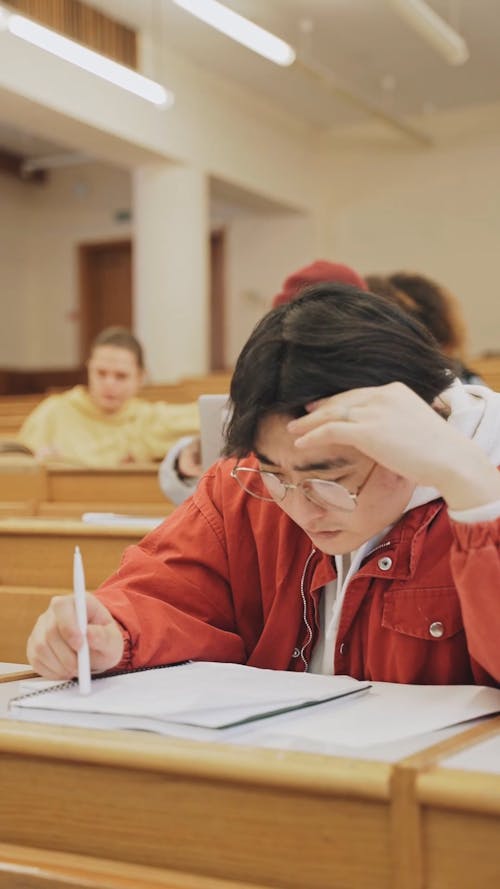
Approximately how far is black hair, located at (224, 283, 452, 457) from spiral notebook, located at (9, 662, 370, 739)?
262 millimetres

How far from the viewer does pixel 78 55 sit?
6.90 m

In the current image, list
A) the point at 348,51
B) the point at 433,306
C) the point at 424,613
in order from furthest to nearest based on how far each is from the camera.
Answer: the point at 348,51 → the point at 433,306 → the point at 424,613

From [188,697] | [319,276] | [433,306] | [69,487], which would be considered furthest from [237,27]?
[188,697]

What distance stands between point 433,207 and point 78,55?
5.35 metres

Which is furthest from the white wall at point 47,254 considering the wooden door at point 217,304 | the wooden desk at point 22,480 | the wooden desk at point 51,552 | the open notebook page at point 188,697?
the open notebook page at point 188,697

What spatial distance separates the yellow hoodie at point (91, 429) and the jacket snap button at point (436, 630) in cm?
385

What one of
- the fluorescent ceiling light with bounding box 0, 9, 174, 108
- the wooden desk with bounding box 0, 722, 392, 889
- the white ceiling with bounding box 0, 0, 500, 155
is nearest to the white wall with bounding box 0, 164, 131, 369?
the white ceiling with bounding box 0, 0, 500, 155

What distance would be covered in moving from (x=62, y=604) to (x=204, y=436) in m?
1.31

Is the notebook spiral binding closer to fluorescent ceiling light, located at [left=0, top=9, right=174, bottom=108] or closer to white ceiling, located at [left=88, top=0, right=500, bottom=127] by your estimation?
fluorescent ceiling light, located at [left=0, top=9, right=174, bottom=108]

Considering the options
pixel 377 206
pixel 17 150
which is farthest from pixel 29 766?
pixel 17 150

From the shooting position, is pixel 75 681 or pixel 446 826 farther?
pixel 75 681

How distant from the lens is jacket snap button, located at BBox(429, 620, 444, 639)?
50.0 inches

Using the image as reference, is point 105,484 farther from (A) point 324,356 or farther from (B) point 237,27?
(B) point 237,27

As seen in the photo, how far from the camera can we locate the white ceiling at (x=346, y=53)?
Answer: 8578 millimetres
